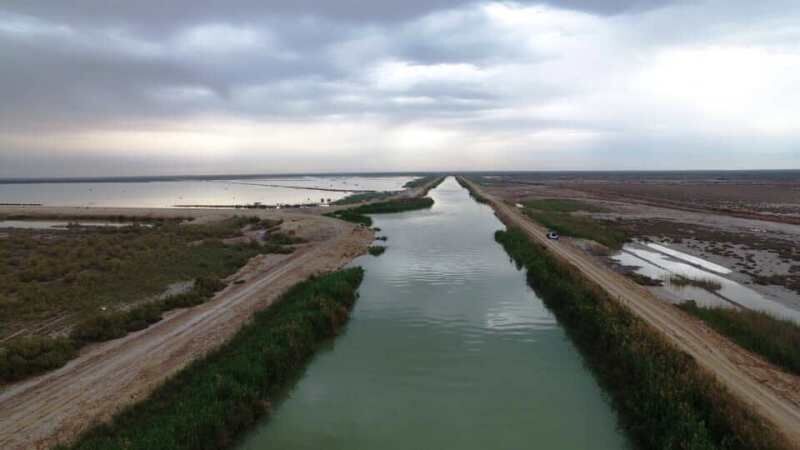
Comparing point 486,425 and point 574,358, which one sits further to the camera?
point 574,358

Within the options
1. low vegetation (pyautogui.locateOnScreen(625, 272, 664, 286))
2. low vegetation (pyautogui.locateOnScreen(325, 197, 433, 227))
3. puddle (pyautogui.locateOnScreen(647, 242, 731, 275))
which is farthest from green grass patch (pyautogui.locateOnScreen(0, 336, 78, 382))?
low vegetation (pyautogui.locateOnScreen(325, 197, 433, 227))

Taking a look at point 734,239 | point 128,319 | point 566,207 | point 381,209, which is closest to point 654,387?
point 128,319

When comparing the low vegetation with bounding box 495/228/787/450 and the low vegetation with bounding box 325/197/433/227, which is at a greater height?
the low vegetation with bounding box 325/197/433/227

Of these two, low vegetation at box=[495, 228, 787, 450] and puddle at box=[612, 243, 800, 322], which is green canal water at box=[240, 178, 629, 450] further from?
puddle at box=[612, 243, 800, 322]

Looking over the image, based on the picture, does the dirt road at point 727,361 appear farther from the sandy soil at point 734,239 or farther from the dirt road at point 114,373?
the dirt road at point 114,373

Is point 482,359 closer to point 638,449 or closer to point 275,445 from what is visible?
point 638,449

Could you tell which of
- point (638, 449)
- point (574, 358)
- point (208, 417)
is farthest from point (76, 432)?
point (574, 358)

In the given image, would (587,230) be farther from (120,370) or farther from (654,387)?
(120,370)
